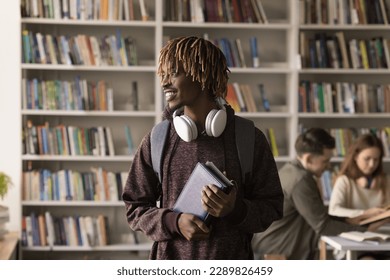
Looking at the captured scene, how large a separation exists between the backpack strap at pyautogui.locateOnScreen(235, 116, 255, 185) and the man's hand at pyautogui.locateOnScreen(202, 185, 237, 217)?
0.10 meters

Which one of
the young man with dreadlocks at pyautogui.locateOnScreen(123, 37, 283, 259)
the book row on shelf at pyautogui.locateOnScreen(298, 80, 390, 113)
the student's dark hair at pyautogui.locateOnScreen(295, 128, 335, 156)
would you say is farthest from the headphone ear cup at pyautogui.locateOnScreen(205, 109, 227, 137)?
the book row on shelf at pyautogui.locateOnScreen(298, 80, 390, 113)

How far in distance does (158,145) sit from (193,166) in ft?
0.27

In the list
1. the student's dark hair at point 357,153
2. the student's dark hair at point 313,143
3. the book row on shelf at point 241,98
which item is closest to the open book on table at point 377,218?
the student's dark hair at point 313,143

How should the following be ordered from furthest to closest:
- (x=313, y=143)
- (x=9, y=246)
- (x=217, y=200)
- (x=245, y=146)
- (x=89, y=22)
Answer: (x=89, y=22) → (x=9, y=246) → (x=313, y=143) → (x=245, y=146) → (x=217, y=200)

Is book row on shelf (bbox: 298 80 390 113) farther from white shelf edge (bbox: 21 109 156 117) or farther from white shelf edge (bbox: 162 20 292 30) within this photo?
white shelf edge (bbox: 21 109 156 117)

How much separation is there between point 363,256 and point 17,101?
7.94 feet

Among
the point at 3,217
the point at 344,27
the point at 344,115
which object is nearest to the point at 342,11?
the point at 344,27

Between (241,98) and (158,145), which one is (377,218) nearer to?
(241,98)

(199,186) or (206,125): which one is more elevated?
(206,125)

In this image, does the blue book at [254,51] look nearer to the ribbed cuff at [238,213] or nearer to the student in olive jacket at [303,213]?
the student in olive jacket at [303,213]

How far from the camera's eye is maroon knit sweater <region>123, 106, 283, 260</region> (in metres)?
1.51

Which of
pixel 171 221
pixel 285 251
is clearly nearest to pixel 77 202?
pixel 285 251

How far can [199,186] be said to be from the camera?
4.76 ft
